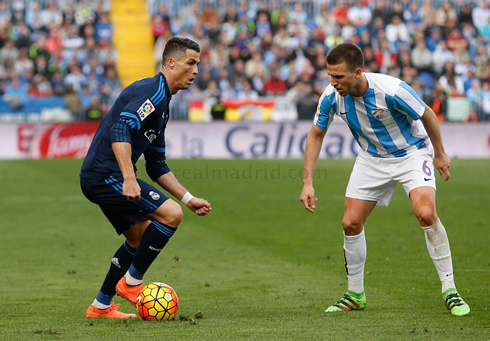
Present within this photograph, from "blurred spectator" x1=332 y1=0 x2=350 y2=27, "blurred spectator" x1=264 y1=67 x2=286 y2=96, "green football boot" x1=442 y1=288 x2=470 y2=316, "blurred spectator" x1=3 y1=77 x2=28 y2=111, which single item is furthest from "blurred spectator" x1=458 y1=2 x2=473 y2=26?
"green football boot" x1=442 y1=288 x2=470 y2=316

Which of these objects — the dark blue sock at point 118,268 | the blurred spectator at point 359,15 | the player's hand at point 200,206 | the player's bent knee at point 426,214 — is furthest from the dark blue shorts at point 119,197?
the blurred spectator at point 359,15

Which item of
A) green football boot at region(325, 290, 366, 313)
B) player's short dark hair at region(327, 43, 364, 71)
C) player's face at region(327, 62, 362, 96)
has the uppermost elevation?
player's short dark hair at region(327, 43, 364, 71)

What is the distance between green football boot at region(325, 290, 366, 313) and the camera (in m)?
5.69

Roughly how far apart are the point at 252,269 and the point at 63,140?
13721 millimetres

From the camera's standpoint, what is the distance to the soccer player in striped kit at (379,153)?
218 inches

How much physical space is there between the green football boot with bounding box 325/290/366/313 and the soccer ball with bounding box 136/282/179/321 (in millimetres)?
1193

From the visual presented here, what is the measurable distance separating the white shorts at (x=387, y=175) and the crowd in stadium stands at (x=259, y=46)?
15.7m

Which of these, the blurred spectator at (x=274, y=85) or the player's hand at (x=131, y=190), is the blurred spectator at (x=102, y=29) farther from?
the player's hand at (x=131, y=190)

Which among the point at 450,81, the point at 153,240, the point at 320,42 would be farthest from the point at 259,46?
the point at 153,240

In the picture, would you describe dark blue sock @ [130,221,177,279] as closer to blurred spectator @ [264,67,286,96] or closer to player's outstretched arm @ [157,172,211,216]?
player's outstretched arm @ [157,172,211,216]

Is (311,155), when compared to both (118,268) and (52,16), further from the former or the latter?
(52,16)

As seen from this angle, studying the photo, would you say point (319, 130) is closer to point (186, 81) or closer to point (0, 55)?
point (186, 81)

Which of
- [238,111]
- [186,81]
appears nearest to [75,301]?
[186,81]

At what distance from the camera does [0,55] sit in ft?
79.5
